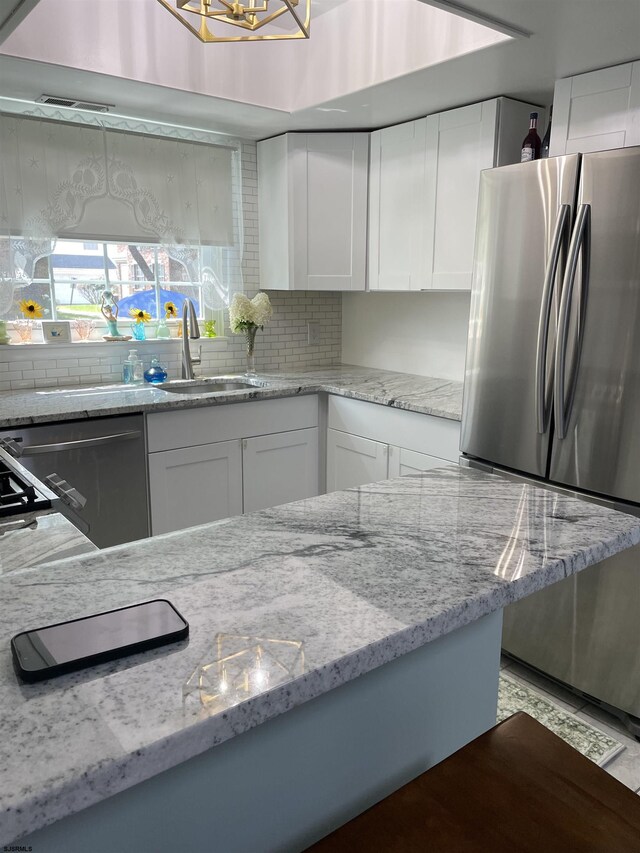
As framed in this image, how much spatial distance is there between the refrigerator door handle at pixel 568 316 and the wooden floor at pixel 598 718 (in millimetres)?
989

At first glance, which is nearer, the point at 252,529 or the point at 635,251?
the point at 252,529

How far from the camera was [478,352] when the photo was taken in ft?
8.35

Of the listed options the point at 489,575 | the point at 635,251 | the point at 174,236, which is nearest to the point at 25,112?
the point at 174,236

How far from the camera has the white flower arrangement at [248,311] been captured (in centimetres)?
375

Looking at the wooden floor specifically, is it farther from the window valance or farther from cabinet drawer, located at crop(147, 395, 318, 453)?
the window valance

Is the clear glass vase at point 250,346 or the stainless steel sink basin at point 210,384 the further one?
the clear glass vase at point 250,346

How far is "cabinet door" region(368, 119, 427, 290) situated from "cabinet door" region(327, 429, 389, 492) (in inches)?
33.6

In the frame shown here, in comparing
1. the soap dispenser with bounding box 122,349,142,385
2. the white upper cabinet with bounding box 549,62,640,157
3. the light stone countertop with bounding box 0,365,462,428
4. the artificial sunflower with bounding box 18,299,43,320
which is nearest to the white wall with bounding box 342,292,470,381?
the light stone countertop with bounding box 0,365,462,428

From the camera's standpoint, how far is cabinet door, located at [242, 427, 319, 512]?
3.41 meters

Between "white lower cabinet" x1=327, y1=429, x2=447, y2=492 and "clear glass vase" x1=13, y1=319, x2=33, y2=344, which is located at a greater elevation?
"clear glass vase" x1=13, y1=319, x2=33, y2=344

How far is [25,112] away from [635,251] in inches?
→ 110

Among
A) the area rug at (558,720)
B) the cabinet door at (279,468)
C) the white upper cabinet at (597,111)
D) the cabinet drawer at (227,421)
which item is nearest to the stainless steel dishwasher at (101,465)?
the cabinet drawer at (227,421)

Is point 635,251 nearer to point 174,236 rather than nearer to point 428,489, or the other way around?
point 428,489

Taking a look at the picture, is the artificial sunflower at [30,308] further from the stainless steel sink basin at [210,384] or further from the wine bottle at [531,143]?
the wine bottle at [531,143]
